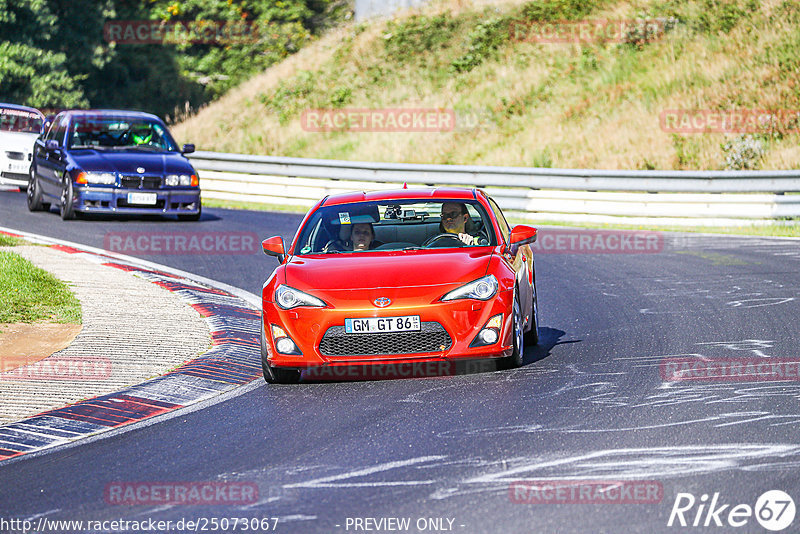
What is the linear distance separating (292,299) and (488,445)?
2.69m

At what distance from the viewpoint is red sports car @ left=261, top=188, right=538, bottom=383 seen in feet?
28.9

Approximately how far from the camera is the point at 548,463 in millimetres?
6387

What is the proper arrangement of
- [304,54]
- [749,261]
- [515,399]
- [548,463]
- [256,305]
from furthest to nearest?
[304,54], [749,261], [256,305], [515,399], [548,463]

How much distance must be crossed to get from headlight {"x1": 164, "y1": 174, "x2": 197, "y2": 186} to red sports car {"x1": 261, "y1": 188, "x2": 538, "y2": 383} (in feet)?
33.5

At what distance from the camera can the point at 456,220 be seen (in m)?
10.3

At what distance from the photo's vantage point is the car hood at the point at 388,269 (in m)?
9.06

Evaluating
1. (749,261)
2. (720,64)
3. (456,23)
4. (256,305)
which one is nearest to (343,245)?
(256,305)

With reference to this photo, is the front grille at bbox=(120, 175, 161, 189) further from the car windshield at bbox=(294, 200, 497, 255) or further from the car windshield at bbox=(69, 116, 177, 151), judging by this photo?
the car windshield at bbox=(294, 200, 497, 255)

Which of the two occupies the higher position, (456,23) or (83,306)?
(456,23)

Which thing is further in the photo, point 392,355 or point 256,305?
point 256,305

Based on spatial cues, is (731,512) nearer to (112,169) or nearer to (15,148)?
(112,169)

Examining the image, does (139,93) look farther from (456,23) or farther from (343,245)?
(343,245)

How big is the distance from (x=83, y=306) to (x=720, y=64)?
22.0m

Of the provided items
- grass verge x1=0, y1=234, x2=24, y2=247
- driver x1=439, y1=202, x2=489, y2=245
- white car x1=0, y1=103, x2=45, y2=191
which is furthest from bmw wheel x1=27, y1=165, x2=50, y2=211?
driver x1=439, y1=202, x2=489, y2=245
